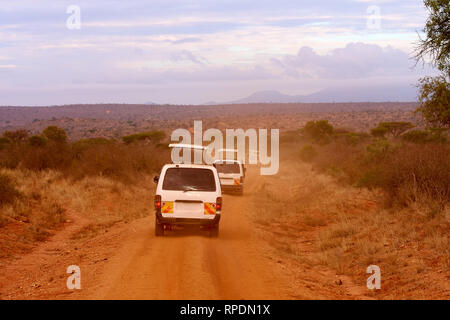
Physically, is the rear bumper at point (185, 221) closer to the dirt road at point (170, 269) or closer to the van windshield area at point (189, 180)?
the dirt road at point (170, 269)

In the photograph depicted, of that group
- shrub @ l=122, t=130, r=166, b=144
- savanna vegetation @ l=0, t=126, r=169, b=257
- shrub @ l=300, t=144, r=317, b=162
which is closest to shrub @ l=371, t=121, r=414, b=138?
shrub @ l=300, t=144, r=317, b=162

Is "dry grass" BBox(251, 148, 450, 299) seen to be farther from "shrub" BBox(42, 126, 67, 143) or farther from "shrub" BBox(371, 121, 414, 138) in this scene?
"shrub" BBox(371, 121, 414, 138)

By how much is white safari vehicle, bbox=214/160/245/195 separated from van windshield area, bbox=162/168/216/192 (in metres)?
11.0

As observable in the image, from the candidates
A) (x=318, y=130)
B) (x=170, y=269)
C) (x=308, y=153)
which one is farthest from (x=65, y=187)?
(x=318, y=130)

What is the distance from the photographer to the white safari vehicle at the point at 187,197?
12406mm

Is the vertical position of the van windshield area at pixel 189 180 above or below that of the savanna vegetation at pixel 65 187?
above

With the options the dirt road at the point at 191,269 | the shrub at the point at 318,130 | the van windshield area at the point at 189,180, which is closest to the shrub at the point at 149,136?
the shrub at the point at 318,130

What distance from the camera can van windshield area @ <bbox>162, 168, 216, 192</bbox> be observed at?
1260 cm

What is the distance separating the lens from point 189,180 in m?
12.7

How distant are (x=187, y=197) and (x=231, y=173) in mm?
11587

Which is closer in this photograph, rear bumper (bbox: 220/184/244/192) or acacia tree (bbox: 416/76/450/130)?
acacia tree (bbox: 416/76/450/130)
